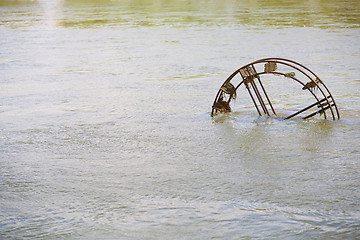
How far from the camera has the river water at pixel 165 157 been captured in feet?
12.9

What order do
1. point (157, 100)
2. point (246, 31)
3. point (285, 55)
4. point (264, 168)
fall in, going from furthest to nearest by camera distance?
point (246, 31), point (285, 55), point (157, 100), point (264, 168)

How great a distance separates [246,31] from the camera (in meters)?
16.9

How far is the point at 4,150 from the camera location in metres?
5.73

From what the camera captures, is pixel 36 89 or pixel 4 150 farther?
pixel 36 89

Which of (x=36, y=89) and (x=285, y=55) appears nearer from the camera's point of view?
(x=36, y=89)

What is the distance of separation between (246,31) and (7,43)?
21.8ft

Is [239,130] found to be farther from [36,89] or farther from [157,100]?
[36,89]

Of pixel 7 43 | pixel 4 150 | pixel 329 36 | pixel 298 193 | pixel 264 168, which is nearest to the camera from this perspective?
pixel 298 193

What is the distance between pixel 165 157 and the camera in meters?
5.39

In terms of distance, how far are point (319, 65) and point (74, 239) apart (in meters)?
7.55

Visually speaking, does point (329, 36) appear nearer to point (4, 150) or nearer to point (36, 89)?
point (36, 89)

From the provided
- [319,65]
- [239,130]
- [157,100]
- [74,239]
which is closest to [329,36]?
[319,65]

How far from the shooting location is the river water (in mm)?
3939

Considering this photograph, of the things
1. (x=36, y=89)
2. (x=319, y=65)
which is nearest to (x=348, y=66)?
(x=319, y=65)
